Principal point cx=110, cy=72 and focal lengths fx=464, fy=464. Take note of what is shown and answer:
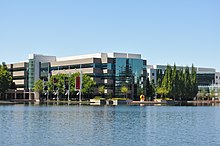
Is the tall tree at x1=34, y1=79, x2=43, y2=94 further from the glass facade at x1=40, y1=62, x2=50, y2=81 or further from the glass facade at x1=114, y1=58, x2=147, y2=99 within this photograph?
the glass facade at x1=114, y1=58, x2=147, y2=99

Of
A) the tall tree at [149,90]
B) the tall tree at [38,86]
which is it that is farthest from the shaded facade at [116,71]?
the tall tree at [38,86]

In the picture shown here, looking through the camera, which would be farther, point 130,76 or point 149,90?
point 149,90

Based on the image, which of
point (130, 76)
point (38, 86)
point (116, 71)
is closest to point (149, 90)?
point (130, 76)

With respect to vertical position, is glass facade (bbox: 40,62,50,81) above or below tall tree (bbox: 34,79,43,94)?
above

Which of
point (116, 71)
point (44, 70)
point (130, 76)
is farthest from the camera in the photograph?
point (44, 70)

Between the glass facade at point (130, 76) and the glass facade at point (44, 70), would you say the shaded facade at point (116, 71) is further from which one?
the glass facade at point (44, 70)

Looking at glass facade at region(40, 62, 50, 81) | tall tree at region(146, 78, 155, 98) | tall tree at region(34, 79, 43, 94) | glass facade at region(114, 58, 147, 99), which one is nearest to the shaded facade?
glass facade at region(114, 58, 147, 99)

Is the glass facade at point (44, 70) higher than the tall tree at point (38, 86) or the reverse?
higher

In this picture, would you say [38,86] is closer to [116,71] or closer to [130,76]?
[116,71]

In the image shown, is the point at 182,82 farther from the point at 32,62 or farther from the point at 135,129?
the point at 135,129

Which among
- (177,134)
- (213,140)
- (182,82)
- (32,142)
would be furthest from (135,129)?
(182,82)

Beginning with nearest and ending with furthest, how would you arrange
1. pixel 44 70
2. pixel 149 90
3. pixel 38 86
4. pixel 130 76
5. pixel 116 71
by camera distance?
pixel 130 76 → pixel 116 71 → pixel 149 90 → pixel 38 86 → pixel 44 70

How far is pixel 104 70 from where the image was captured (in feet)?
575

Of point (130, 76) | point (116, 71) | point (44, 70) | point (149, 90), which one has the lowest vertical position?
point (149, 90)
